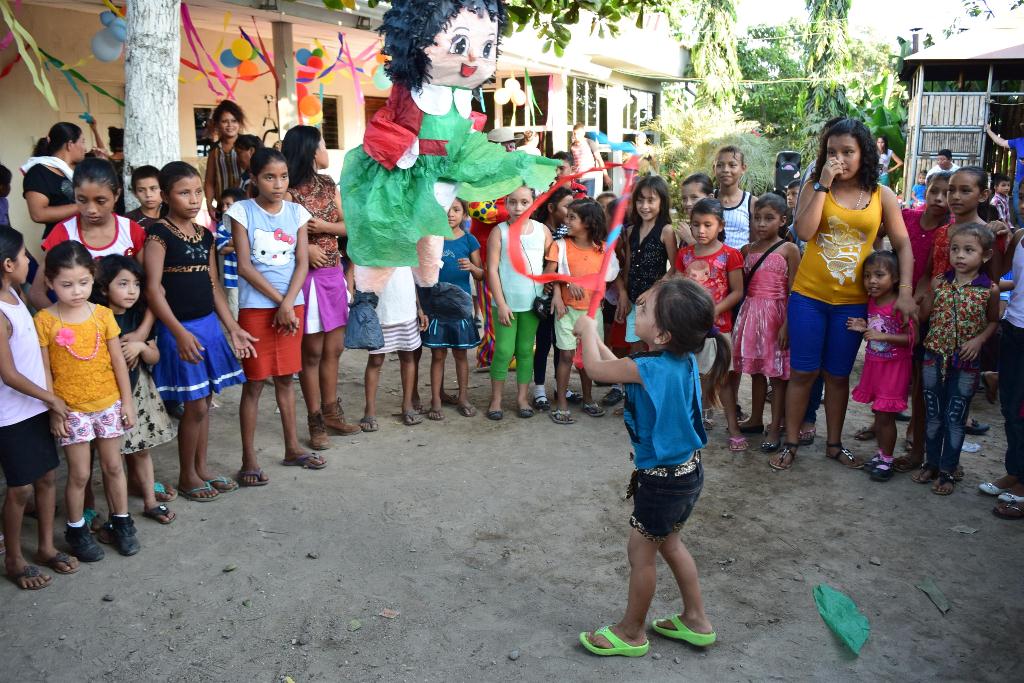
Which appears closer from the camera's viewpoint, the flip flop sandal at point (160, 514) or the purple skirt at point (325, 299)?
the flip flop sandal at point (160, 514)

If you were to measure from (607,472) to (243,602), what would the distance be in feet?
6.12

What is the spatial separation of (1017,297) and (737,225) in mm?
1506

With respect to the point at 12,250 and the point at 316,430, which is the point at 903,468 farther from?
the point at 12,250

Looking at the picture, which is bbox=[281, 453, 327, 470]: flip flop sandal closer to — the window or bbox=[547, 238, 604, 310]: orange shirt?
bbox=[547, 238, 604, 310]: orange shirt

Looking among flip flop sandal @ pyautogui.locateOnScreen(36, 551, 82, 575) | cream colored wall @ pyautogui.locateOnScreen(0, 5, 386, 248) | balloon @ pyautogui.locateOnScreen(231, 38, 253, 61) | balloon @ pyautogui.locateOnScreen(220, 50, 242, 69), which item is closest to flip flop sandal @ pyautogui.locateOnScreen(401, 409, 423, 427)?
flip flop sandal @ pyautogui.locateOnScreen(36, 551, 82, 575)

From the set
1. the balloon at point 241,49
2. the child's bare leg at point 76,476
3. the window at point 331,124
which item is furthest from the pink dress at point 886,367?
the window at point 331,124

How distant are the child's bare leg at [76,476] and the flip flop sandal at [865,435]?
381 centimetres

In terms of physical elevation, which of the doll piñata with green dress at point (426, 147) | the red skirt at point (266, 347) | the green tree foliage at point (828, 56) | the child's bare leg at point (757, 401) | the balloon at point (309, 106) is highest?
the green tree foliage at point (828, 56)

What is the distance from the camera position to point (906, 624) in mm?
2656

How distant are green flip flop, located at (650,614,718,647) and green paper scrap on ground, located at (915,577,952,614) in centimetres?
85

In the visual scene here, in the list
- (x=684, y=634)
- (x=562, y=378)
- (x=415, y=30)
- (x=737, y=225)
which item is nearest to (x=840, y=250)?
(x=737, y=225)

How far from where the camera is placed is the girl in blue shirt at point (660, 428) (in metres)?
2.33

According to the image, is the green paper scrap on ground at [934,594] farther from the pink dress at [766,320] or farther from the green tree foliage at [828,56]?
the green tree foliage at [828,56]

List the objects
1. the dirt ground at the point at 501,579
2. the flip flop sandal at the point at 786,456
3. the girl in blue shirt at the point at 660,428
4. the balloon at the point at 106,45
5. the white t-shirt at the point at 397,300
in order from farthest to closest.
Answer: the balloon at the point at 106,45
the white t-shirt at the point at 397,300
the flip flop sandal at the point at 786,456
the dirt ground at the point at 501,579
the girl in blue shirt at the point at 660,428
